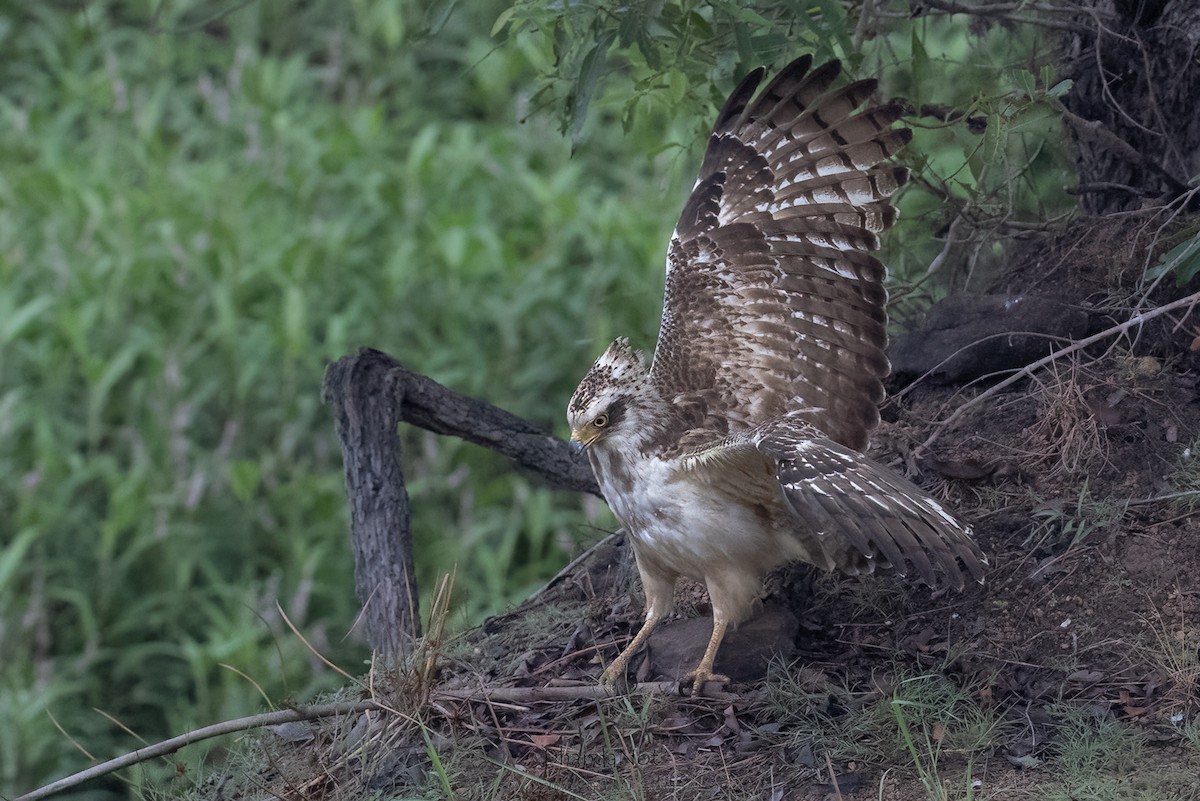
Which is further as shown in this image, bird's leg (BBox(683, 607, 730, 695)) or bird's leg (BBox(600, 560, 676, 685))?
bird's leg (BBox(600, 560, 676, 685))

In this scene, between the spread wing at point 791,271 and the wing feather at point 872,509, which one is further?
the spread wing at point 791,271

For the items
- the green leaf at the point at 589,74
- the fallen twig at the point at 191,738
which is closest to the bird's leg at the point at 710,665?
the fallen twig at the point at 191,738

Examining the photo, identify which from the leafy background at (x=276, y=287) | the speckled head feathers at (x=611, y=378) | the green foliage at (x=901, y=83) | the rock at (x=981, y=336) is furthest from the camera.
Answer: the leafy background at (x=276, y=287)

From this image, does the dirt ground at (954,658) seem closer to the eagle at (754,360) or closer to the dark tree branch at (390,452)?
the eagle at (754,360)

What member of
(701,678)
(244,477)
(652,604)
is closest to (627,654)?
(652,604)

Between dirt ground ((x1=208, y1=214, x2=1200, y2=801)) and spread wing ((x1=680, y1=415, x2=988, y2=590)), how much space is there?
357 millimetres

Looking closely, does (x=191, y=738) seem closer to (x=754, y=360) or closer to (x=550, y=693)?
(x=550, y=693)

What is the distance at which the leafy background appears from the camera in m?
5.84

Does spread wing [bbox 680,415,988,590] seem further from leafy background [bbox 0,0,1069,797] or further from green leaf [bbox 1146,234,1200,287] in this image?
leafy background [bbox 0,0,1069,797]

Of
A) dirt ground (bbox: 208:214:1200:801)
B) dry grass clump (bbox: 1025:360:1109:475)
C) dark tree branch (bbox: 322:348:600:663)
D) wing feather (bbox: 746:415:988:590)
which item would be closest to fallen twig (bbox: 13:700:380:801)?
dirt ground (bbox: 208:214:1200:801)

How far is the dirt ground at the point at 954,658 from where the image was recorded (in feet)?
10.6

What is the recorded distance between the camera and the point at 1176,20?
4273mm

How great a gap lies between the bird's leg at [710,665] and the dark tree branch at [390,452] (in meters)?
0.89

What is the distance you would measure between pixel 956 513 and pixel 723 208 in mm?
1105
